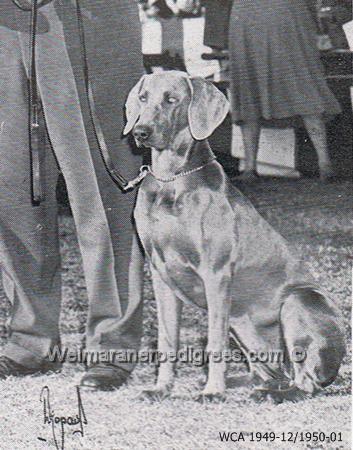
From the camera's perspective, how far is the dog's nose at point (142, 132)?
2.54 metres

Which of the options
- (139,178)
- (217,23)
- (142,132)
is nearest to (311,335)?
(139,178)

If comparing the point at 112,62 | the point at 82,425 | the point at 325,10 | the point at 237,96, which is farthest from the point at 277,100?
the point at 82,425

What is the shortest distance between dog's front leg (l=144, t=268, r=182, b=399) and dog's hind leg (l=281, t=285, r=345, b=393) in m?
0.38

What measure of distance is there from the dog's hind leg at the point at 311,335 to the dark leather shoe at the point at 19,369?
33.9 inches

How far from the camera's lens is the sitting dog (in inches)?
102

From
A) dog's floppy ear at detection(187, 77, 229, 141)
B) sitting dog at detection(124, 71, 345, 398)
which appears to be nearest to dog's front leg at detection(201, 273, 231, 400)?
sitting dog at detection(124, 71, 345, 398)

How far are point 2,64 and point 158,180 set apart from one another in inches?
27.3

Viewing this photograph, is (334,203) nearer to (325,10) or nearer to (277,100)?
(277,100)

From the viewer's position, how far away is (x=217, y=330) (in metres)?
2.67

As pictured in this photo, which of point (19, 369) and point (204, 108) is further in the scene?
point (19, 369)

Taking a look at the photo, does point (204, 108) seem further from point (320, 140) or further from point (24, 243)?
point (24, 243)

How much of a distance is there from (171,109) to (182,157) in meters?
0.17

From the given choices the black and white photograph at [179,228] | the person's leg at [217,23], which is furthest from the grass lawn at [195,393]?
the person's leg at [217,23]

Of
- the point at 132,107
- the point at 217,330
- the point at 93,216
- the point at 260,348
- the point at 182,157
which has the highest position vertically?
the point at 132,107
